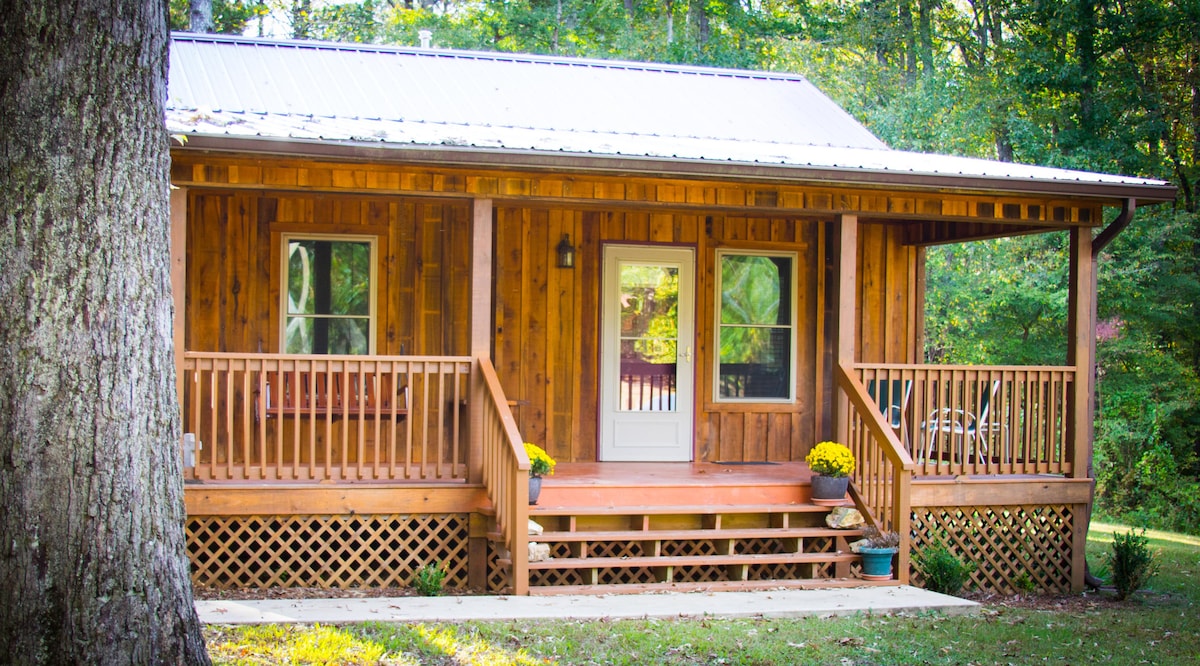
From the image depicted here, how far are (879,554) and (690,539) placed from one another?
127 centimetres

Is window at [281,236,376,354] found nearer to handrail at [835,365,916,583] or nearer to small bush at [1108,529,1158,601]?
handrail at [835,365,916,583]

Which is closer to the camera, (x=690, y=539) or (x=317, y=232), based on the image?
(x=690, y=539)

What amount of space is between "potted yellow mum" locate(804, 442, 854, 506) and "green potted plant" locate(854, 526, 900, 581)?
0.41 metres

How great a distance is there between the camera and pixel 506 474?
7.42 metres

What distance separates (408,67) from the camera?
36.7 ft

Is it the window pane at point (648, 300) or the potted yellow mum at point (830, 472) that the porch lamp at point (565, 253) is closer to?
the window pane at point (648, 300)

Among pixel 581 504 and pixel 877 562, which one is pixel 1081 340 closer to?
pixel 877 562

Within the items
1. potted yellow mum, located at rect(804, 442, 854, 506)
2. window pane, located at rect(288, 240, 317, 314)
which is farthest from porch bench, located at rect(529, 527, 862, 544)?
window pane, located at rect(288, 240, 317, 314)

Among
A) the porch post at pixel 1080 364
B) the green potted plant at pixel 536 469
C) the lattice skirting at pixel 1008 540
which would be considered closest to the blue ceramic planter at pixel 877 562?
the lattice skirting at pixel 1008 540

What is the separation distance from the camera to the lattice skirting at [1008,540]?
8547 mm

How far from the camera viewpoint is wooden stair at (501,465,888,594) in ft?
25.1

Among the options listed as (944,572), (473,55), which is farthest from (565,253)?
(944,572)

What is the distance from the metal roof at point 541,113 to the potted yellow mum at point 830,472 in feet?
6.21

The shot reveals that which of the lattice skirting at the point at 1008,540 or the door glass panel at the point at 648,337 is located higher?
the door glass panel at the point at 648,337
